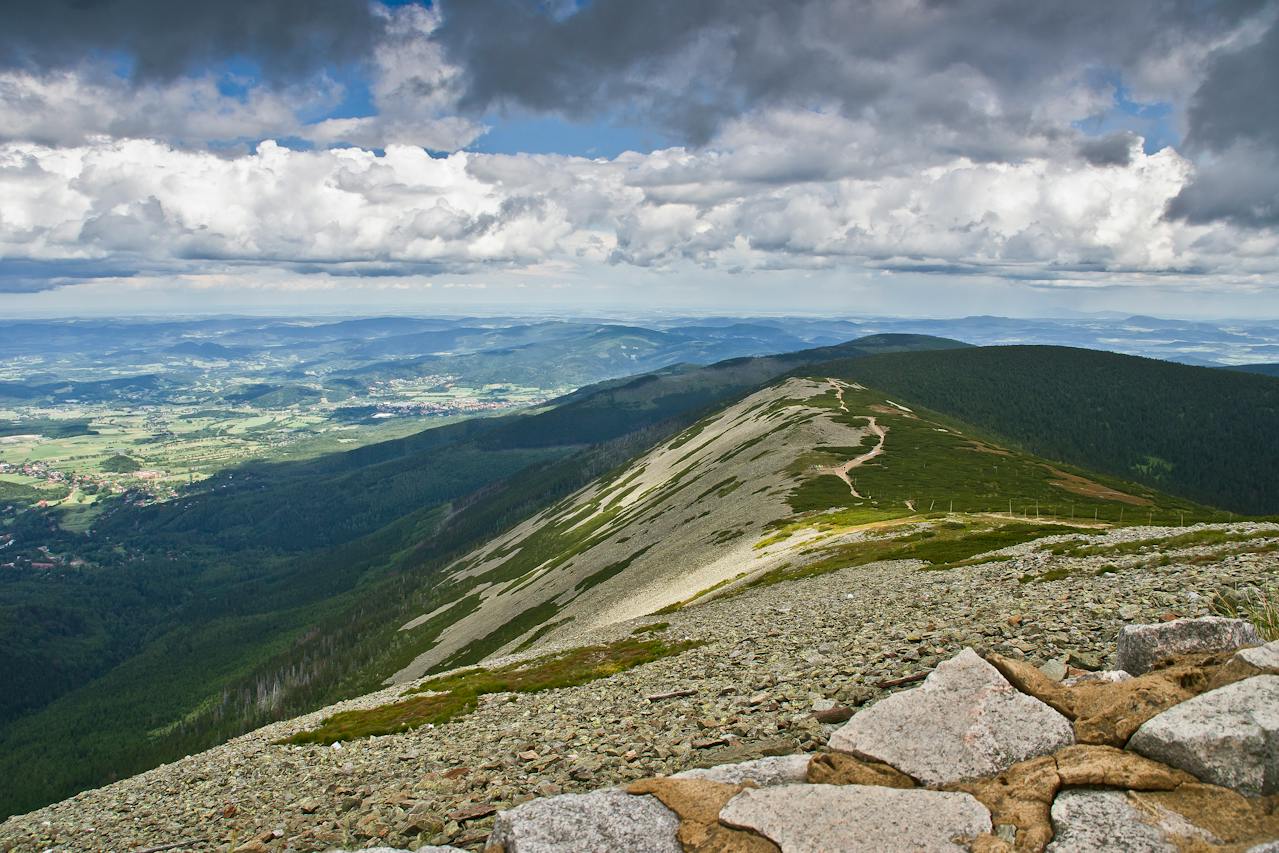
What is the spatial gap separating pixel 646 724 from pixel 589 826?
12.7 metres

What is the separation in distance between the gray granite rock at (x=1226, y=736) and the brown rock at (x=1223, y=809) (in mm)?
299

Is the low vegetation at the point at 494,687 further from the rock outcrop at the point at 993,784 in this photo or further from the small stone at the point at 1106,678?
the rock outcrop at the point at 993,784

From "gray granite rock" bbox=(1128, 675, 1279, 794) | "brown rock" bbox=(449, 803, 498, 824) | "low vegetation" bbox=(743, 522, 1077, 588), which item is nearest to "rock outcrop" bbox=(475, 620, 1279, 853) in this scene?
"gray granite rock" bbox=(1128, 675, 1279, 794)

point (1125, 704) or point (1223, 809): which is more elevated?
point (1125, 704)

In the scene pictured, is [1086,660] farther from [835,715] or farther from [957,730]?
[957,730]

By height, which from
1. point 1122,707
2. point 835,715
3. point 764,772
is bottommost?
point 835,715

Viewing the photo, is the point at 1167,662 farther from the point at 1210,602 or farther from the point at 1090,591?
the point at 1090,591

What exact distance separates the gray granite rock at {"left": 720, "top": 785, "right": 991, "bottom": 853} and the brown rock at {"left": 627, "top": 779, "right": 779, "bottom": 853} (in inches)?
10.0

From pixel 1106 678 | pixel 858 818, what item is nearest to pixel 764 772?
pixel 858 818

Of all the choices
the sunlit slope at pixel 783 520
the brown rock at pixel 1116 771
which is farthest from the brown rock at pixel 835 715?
the sunlit slope at pixel 783 520

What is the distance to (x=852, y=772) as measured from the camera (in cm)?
1548

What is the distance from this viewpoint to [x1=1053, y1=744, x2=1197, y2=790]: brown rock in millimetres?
12891

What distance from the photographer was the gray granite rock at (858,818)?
1290cm

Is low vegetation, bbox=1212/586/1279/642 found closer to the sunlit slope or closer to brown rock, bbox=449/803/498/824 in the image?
brown rock, bbox=449/803/498/824
